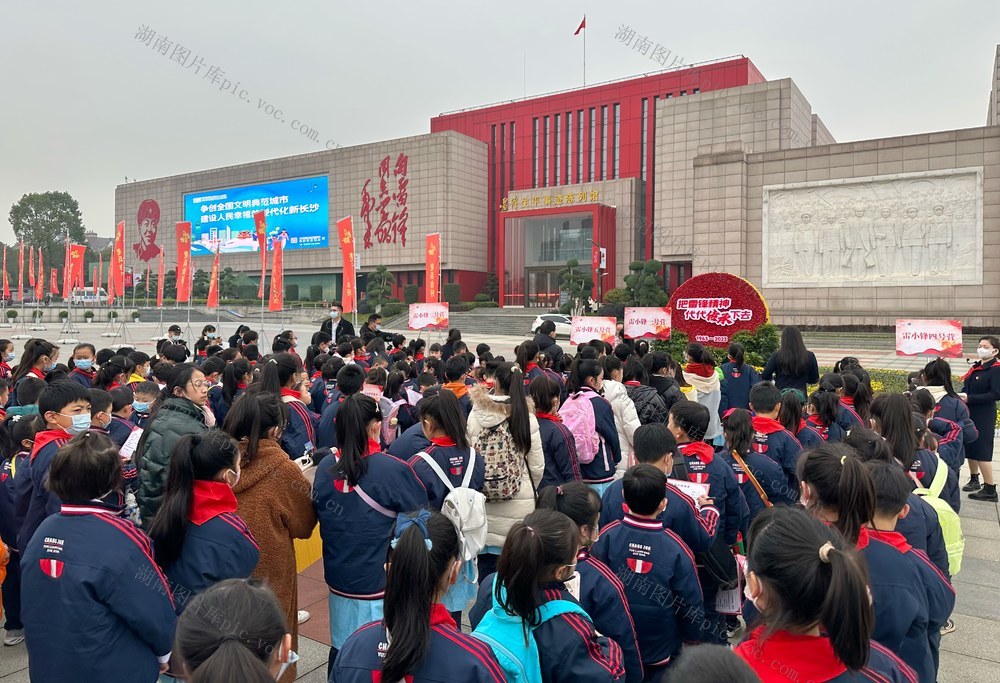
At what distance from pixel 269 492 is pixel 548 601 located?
4.49ft

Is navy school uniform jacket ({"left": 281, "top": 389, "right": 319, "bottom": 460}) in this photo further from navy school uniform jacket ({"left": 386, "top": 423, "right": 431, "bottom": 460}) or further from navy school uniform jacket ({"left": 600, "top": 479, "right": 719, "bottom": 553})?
navy school uniform jacket ({"left": 600, "top": 479, "right": 719, "bottom": 553})

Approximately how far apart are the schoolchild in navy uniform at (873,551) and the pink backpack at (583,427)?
1.85 meters

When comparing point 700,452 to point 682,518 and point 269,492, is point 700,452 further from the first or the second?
point 269,492

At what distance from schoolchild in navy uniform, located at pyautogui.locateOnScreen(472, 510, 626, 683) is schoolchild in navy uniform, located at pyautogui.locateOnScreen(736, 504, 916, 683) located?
0.41 m

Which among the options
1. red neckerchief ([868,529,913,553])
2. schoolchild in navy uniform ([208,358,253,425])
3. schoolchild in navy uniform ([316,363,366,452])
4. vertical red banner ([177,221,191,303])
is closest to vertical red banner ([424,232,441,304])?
vertical red banner ([177,221,191,303])

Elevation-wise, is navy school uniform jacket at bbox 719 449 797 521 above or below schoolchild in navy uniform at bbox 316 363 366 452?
below

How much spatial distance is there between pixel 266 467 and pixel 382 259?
130 feet

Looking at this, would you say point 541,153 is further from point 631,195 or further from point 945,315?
point 945,315

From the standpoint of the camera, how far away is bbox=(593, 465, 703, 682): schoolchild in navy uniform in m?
2.42

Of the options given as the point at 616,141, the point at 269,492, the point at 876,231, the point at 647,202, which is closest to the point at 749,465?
the point at 269,492

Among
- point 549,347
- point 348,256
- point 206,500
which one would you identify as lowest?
point 206,500

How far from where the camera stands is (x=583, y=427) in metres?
4.14

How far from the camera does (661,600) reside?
2447mm

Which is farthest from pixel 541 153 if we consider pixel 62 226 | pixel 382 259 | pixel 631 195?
pixel 62 226
